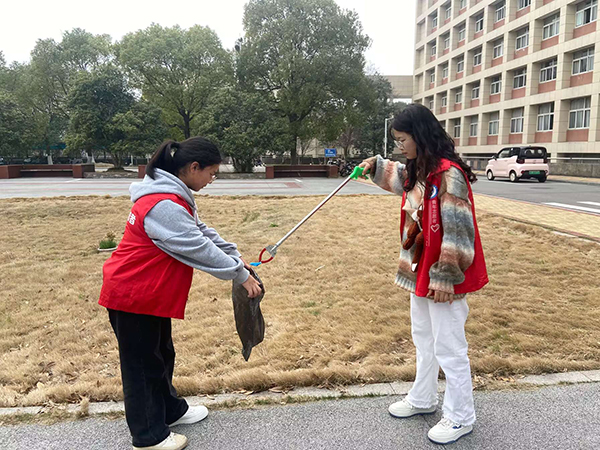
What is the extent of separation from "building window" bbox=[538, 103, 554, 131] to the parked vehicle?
10690 millimetres

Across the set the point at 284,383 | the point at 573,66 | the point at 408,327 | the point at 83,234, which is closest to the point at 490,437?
the point at 284,383

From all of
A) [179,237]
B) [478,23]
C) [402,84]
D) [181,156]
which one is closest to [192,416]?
[179,237]

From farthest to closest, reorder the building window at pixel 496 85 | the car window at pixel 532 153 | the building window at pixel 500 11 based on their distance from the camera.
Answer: the building window at pixel 496 85, the building window at pixel 500 11, the car window at pixel 532 153

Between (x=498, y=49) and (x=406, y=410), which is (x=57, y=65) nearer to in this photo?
(x=498, y=49)

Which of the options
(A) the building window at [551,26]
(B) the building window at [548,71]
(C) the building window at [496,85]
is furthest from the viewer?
(C) the building window at [496,85]

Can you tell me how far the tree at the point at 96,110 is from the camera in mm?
27188

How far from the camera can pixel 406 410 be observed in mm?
2504

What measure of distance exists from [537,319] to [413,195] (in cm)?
215

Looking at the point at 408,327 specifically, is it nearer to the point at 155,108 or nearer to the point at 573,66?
the point at 155,108

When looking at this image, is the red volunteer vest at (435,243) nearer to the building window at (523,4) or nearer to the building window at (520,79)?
the building window at (520,79)

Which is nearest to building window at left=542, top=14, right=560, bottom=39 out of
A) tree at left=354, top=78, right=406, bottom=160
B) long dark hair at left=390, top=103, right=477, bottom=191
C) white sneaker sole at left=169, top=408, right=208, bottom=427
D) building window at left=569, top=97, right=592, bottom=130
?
building window at left=569, top=97, right=592, bottom=130

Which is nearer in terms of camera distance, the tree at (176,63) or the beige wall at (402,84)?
the tree at (176,63)

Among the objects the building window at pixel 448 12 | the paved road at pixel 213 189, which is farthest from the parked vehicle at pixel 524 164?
the building window at pixel 448 12

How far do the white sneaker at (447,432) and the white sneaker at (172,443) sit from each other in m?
1.19
